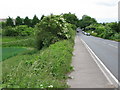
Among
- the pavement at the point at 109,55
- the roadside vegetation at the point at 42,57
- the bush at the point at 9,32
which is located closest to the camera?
the roadside vegetation at the point at 42,57

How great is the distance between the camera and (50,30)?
Result: 23.6 metres

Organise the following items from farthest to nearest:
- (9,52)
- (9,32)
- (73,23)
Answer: (73,23)
(9,32)
(9,52)

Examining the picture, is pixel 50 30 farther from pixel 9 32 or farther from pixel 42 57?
pixel 9 32

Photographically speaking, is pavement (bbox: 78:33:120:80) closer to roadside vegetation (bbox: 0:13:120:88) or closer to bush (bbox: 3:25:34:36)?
roadside vegetation (bbox: 0:13:120:88)

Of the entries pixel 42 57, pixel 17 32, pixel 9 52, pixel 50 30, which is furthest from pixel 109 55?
pixel 17 32

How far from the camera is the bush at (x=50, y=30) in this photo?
75.9 ft

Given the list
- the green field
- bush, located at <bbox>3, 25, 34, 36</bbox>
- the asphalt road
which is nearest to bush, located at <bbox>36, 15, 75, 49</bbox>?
the asphalt road

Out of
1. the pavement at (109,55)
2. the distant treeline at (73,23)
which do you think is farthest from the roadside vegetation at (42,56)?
the pavement at (109,55)

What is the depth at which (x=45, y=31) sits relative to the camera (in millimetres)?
23531

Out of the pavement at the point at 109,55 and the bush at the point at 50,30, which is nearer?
the pavement at the point at 109,55

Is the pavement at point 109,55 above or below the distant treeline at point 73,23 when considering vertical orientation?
below

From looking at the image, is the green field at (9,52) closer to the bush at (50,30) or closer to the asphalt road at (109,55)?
the bush at (50,30)

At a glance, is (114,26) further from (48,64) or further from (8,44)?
(48,64)

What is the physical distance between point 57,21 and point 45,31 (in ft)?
5.56
